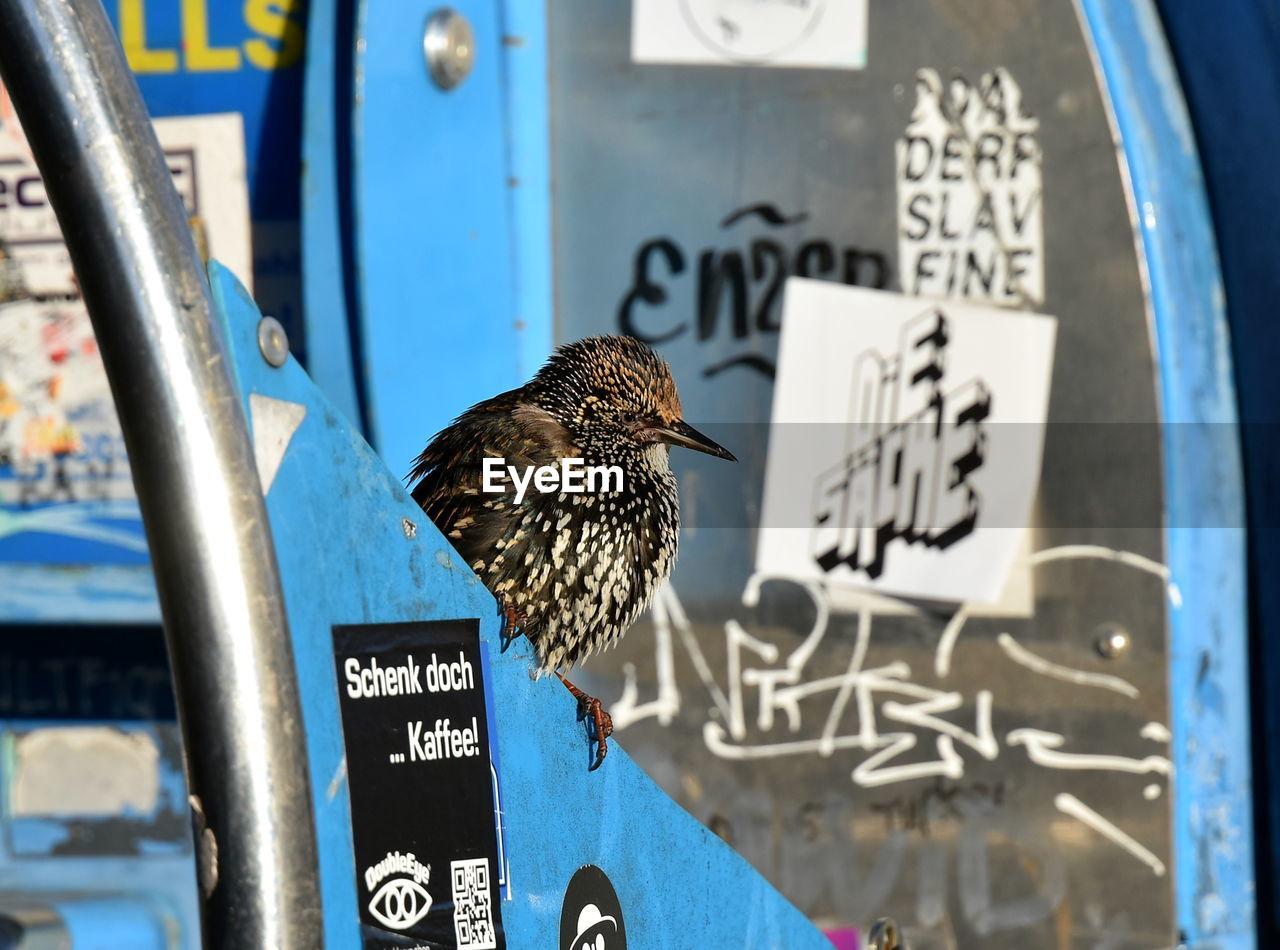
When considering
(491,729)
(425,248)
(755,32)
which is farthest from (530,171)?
(491,729)

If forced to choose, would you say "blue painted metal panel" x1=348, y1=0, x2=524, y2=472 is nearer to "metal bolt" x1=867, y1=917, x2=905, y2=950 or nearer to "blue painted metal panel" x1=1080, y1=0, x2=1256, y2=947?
"blue painted metal panel" x1=1080, y1=0, x2=1256, y2=947

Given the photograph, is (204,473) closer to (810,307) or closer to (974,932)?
(810,307)

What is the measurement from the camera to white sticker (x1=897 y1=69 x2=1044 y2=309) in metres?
2.69

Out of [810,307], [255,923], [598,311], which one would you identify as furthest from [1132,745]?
[255,923]

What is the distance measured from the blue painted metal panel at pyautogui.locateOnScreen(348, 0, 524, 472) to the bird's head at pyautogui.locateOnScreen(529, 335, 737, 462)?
1.15 m

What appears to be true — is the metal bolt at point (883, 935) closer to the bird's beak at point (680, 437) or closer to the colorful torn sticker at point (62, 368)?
the bird's beak at point (680, 437)

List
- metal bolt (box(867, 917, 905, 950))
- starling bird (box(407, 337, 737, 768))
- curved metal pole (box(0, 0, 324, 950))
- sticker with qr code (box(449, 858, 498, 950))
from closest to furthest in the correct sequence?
curved metal pole (box(0, 0, 324, 950)), sticker with qr code (box(449, 858, 498, 950)), starling bird (box(407, 337, 737, 768)), metal bolt (box(867, 917, 905, 950))

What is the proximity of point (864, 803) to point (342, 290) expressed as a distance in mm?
1266

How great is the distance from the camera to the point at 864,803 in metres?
2.74

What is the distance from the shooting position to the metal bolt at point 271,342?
76 centimetres

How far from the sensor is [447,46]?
8.64ft

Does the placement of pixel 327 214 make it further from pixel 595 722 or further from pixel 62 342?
pixel 595 722

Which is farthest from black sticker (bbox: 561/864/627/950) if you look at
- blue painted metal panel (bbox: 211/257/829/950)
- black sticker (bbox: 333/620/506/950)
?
black sticker (bbox: 333/620/506/950)

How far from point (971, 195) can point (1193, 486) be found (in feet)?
2.04
